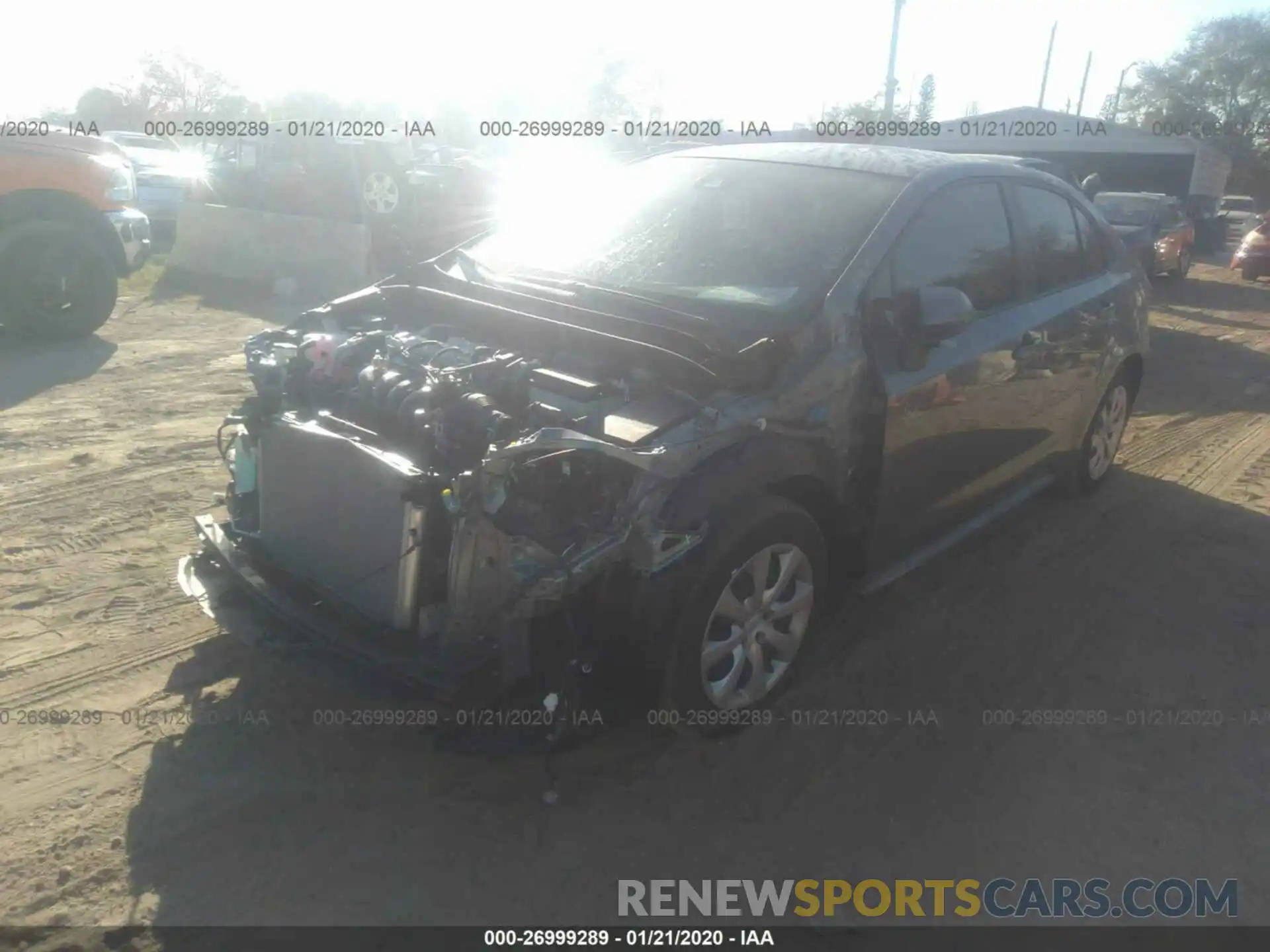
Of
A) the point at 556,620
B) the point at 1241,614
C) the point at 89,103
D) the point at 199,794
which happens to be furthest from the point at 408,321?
the point at 89,103

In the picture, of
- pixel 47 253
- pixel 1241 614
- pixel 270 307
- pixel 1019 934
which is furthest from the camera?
pixel 270 307

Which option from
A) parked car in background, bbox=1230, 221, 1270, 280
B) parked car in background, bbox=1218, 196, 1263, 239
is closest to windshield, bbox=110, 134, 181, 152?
parked car in background, bbox=1230, 221, 1270, 280

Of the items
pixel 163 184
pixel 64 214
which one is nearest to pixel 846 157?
pixel 64 214

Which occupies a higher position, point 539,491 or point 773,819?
point 539,491

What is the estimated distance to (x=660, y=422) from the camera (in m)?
3.01

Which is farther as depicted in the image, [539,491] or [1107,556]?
[1107,556]

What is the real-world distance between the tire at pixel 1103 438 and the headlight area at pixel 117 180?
808 cm

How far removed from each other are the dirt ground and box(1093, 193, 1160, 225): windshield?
12716 millimetres

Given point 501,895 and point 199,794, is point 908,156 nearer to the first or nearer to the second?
point 501,895

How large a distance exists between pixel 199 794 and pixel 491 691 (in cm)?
99

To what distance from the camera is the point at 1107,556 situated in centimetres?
495

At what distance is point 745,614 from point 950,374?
1.34m

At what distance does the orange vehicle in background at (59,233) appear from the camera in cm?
803

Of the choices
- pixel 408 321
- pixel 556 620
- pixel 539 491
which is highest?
pixel 408 321
